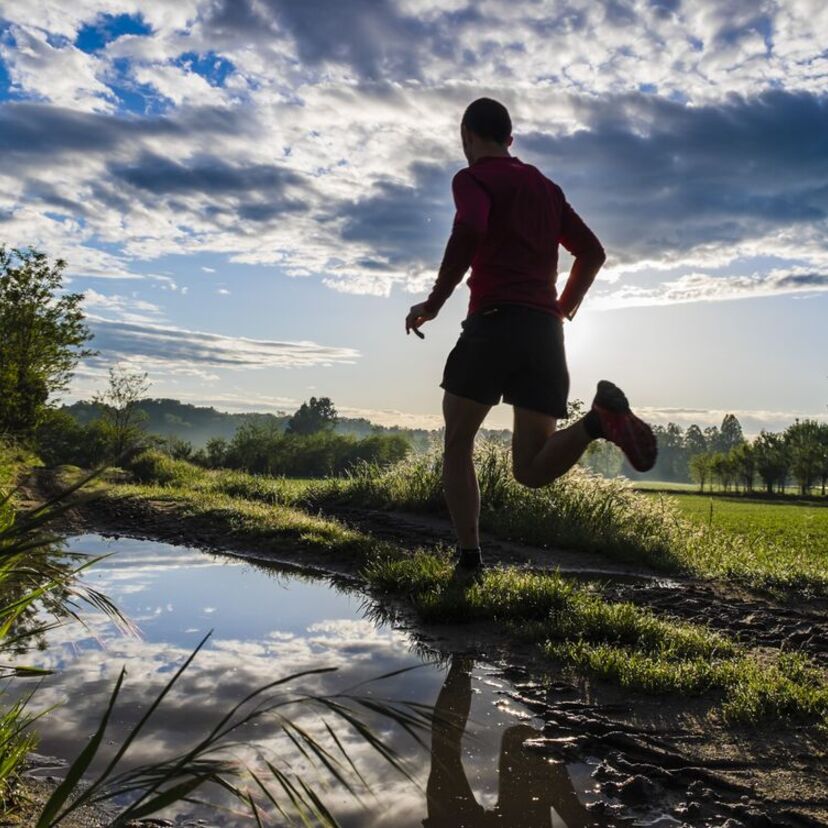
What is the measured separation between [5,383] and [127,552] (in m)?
13.9

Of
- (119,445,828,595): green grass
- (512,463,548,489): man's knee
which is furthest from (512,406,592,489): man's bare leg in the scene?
(119,445,828,595): green grass

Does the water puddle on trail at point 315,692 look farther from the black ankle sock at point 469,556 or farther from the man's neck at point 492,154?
the man's neck at point 492,154

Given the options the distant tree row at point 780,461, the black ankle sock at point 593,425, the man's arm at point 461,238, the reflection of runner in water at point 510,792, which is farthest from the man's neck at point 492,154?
the distant tree row at point 780,461

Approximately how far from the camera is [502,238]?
4637mm

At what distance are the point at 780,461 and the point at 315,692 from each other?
3162 inches

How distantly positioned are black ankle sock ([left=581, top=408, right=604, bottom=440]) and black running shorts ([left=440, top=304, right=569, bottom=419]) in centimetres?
55

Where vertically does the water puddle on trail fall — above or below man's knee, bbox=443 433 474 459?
below

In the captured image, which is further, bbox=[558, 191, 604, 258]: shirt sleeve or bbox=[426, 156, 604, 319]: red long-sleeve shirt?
bbox=[558, 191, 604, 258]: shirt sleeve

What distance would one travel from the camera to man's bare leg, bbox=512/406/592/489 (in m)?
4.14

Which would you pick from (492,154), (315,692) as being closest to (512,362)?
(492,154)

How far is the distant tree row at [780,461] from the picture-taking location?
7138cm

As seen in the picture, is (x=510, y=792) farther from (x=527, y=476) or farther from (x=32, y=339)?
(x=32, y=339)

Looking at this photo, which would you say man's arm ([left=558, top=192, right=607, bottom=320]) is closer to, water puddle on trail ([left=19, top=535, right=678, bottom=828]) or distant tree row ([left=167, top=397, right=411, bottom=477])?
water puddle on trail ([left=19, top=535, right=678, bottom=828])

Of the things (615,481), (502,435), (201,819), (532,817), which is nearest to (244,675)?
(201,819)
